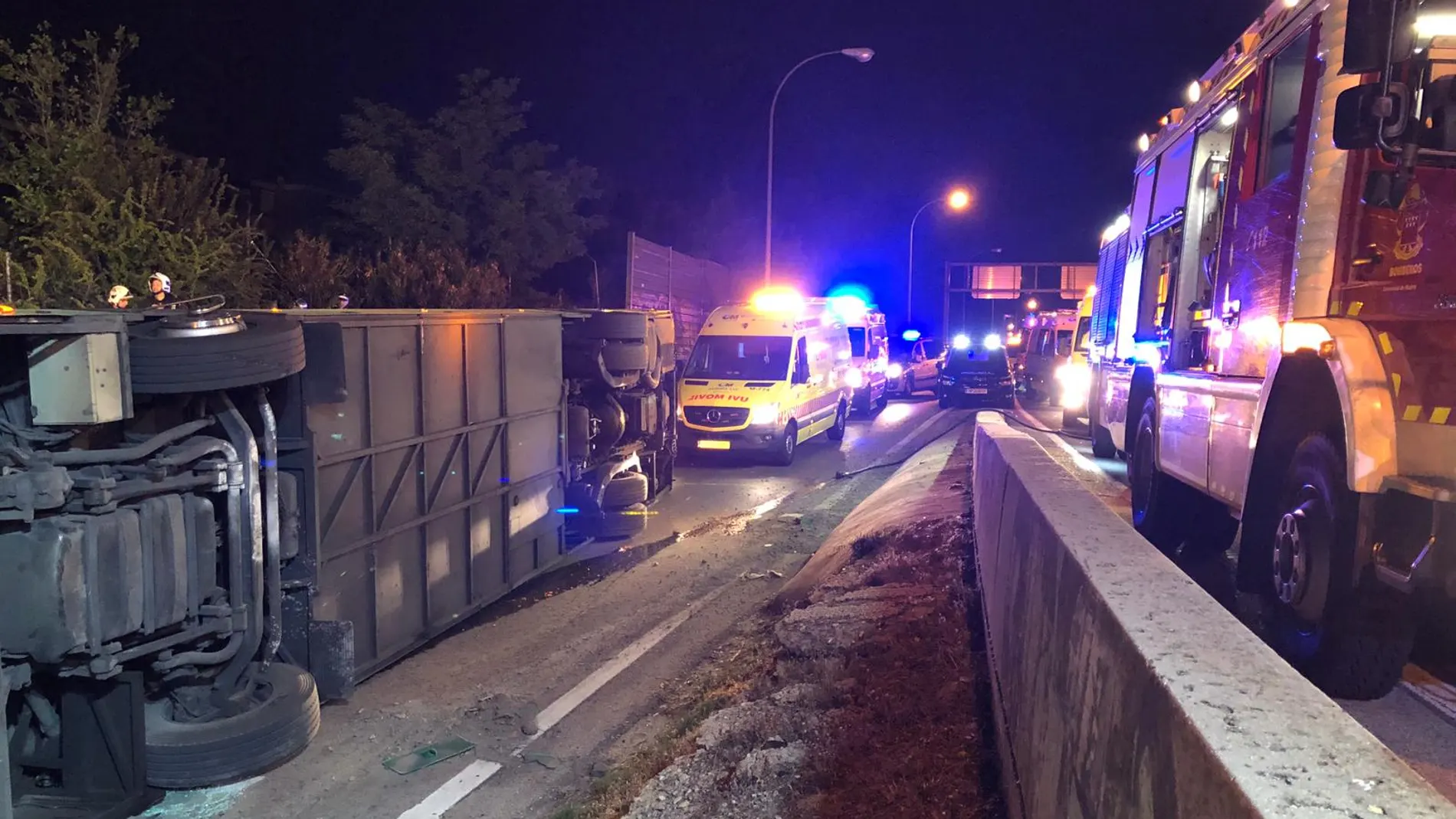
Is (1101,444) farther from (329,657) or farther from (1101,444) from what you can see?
(329,657)

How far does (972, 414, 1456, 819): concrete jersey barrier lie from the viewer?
Answer: 159cm

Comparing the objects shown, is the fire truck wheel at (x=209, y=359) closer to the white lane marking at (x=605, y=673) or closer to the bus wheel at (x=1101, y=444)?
the white lane marking at (x=605, y=673)

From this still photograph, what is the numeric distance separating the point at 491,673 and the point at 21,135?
357 inches

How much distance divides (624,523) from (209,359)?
7373 mm

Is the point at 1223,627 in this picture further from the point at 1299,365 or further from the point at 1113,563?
the point at 1299,365

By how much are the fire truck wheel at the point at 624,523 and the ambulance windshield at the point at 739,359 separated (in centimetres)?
520

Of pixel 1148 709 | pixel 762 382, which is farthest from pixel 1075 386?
pixel 1148 709

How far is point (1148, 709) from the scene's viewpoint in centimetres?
199

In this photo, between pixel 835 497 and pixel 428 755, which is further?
pixel 835 497

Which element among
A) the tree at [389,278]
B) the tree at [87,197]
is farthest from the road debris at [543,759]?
the tree at [389,278]

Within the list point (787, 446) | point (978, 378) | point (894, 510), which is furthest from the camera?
point (978, 378)

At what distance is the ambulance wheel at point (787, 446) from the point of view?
53.2ft

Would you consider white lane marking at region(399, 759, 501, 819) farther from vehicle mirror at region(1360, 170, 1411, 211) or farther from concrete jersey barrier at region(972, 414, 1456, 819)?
vehicle mirror at region(1360, 170, 1411, 211)

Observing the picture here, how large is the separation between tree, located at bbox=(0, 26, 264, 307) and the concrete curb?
761cm
